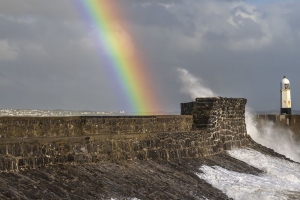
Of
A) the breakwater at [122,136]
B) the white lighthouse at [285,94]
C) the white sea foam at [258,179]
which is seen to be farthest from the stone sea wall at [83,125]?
the white lighthouse at [285,94]

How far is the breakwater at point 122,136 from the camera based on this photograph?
9133 mm

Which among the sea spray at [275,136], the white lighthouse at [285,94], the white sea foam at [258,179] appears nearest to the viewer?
the white sea foam at [258,179]

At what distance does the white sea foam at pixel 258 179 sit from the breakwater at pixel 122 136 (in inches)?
36.3

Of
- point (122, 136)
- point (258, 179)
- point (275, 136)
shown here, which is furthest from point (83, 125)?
point (275, 136)

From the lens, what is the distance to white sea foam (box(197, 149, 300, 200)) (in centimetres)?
1093

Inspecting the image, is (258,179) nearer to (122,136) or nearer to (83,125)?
(122,136)

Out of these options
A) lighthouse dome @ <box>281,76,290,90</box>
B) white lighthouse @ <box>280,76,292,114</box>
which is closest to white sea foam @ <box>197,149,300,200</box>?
white lighthouse @ <box>280,76,292,114</box>

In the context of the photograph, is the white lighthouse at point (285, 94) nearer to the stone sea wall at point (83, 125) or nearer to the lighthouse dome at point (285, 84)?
the lighthouse dome at point (285, 84)

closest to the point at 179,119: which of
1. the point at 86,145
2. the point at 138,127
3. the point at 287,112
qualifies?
the point at 138,127

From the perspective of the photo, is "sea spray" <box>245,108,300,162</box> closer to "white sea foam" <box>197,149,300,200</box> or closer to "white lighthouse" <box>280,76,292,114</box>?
"white lighthouse" <box>280,76,292,114</box>

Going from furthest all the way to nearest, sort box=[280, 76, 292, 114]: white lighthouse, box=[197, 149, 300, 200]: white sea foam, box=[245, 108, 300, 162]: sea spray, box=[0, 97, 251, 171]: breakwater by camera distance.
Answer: box=[280, 76, 292, 114]: white lighthouse → box=[245, 108, 300, 162]: sea spray → box=[197, 149, 300, 200]: white sea foam → box=[0, 97, 251, 171]: breakwater

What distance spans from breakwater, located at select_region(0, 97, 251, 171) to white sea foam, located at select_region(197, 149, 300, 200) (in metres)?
0.92

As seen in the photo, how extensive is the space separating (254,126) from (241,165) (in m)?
9.73

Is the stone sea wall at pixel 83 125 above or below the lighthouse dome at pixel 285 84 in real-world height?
below
